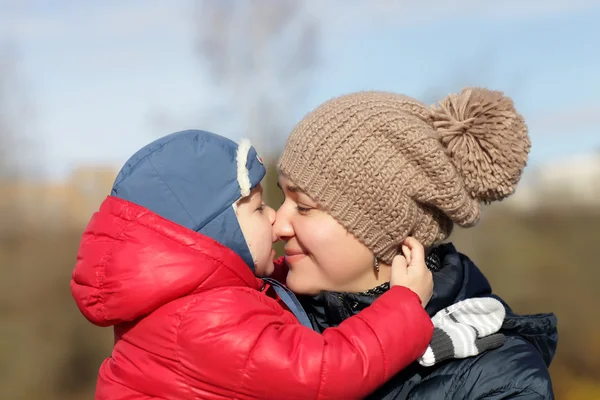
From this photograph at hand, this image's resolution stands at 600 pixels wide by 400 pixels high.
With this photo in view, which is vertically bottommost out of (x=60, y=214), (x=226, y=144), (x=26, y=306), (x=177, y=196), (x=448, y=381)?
(x=26, y=306)

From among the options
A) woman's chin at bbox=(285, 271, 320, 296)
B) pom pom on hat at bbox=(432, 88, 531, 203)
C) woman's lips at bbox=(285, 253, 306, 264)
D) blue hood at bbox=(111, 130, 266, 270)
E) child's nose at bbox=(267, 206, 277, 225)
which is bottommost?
woman's chin at bbox=(285, 271, 320, 296)

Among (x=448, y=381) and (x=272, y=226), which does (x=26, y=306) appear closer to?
(x=272, y=226)

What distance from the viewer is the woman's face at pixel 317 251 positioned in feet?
7.09

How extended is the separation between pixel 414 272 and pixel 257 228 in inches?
19.9

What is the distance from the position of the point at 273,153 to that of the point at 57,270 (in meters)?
2.21

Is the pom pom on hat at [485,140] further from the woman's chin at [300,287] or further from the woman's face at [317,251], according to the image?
the woman's chin at [300,287]

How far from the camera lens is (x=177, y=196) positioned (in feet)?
→ 6.41

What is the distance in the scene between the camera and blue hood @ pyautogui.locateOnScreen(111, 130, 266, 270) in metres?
1.95

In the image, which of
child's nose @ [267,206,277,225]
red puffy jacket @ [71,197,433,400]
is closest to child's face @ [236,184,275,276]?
child's nose @ [267,206,277,225]

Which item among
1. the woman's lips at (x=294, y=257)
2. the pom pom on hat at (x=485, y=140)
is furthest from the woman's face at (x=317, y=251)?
the pom pom on hat at (x=485, y=140)

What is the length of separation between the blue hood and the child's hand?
0.46 m

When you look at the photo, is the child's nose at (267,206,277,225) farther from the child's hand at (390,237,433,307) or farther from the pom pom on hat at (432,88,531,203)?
the pom pom on hat at (432,88,531,203)

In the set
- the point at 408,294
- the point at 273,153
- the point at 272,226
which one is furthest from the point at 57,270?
the point at 408,294

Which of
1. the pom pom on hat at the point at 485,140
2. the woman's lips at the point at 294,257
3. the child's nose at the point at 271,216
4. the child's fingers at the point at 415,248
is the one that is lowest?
the woman's lips at the point at 294,257
